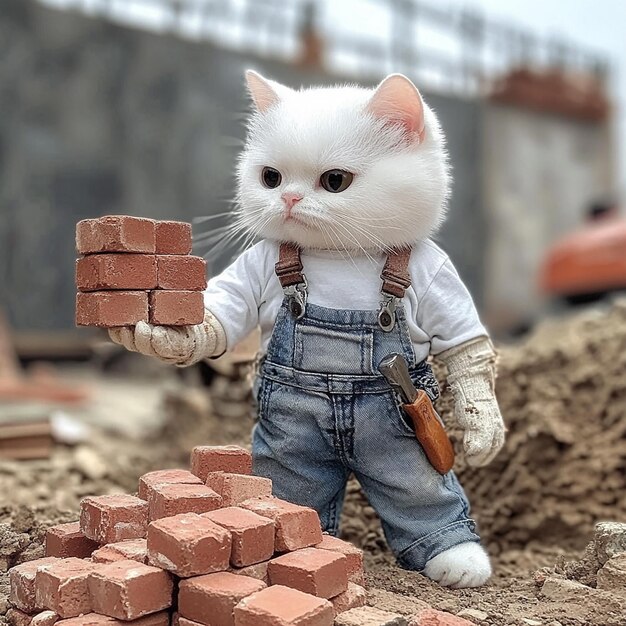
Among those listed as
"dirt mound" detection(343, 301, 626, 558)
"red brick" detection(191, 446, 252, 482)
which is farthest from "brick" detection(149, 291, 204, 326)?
"dirt mound" detection(343, 301, 626, 558)

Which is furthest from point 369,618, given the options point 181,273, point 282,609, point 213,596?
point 181,273

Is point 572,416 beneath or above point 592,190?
beneath

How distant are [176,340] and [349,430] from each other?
47 cm

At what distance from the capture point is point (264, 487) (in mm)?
1965

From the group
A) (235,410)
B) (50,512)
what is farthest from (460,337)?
(235,410)

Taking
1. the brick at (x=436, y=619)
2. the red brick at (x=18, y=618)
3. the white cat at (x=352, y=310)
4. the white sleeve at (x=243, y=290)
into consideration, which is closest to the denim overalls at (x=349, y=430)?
the white cat at (x=352, y=310)

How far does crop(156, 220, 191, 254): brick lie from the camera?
195cm

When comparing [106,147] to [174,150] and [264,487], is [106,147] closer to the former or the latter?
[174,150]

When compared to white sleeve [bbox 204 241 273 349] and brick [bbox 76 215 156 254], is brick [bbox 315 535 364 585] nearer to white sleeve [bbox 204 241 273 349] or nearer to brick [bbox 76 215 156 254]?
white sleeve [bbox 204 241 273 349]

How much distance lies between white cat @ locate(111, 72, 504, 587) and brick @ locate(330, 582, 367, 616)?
0.40 metres

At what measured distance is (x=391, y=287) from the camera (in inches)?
80.1

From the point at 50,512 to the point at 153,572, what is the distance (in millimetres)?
1081

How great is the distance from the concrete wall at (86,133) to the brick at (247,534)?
5850 mm

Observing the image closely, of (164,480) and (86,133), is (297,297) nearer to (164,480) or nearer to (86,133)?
(164,480)
